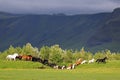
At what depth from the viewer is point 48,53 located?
605 ft

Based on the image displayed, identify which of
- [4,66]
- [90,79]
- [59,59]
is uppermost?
[59,59]

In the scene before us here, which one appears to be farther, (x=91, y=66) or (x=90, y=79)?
(x=91, y=66)

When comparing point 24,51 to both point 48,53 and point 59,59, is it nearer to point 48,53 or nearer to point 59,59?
point 48,53

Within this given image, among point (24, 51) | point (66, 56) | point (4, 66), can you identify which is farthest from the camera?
point (66, 56)

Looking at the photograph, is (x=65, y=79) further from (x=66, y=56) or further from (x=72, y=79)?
(x=66, y=56)

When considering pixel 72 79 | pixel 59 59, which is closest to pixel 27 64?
pixel 72 79

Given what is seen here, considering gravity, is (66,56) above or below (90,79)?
above

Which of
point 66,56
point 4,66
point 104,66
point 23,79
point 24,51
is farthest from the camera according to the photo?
point 66,56

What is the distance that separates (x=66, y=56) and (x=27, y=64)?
119 metres

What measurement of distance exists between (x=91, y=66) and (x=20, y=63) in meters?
15.9

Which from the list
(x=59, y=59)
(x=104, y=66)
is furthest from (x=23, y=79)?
(x=59, y=59)

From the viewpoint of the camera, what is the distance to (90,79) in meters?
43.3

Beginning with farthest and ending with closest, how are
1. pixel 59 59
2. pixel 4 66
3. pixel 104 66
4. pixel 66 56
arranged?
pixel 66 56 → pixel 59 59 → pixel 104 66 → pixel 4 66

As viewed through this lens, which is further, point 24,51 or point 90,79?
point 24,51
